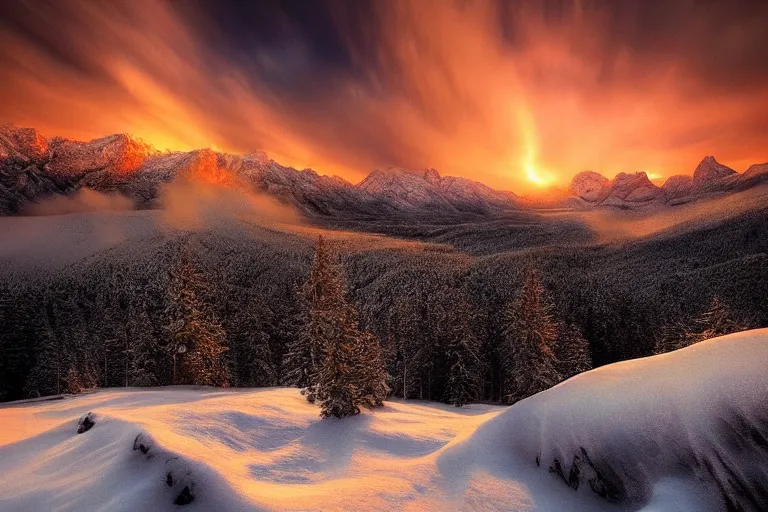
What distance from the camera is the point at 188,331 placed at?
3256cm

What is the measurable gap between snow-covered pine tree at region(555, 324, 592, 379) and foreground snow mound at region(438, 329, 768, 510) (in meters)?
28.9

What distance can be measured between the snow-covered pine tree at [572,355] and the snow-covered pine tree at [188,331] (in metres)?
32.1

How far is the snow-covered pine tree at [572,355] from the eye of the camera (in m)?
38.6

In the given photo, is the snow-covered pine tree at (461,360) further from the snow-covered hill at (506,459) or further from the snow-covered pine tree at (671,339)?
the snow-covered hill at (506,459)

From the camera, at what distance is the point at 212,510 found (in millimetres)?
10508

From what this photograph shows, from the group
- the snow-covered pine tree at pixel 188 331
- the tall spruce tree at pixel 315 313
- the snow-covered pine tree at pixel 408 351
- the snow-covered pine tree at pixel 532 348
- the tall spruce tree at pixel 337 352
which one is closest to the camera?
the tall spruce tree at pixel 337 352

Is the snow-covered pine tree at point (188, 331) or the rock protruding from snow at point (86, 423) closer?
the rock protruding from snow at point (86, 423)

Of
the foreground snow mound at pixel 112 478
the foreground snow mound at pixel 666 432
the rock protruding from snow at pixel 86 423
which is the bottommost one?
the foreground snow mound at pixel 112 478

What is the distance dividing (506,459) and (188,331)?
93.6ft

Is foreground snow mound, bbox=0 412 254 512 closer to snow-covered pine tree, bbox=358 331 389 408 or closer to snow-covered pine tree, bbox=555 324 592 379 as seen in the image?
snow-covered pine tree, bbox=358 331 389 408

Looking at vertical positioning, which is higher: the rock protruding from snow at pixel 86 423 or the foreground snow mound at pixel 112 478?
the rock protruding from snow at pixel 86 423

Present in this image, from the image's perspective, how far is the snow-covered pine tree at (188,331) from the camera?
107 feet

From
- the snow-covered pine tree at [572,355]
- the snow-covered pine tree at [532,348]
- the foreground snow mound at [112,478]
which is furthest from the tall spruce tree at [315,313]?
the snow-covered pine tree at [572,355]

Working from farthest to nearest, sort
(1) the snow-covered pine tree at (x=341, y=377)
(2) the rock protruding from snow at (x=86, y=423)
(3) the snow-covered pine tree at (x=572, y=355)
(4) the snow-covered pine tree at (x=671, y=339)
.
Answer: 1. (3) the snow-covered pine tree at (x=572, y=355)
2. (4) the snow-covered pine tree at (x=671, y=339)
3. (1) the snow-covered pine tree at (x=341, y=377)
4. (2) the rock protruding from snow at (x=86, y=423)
